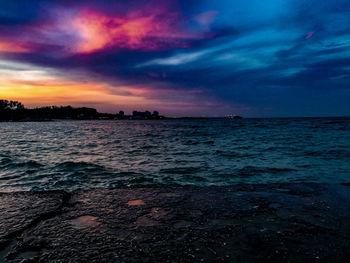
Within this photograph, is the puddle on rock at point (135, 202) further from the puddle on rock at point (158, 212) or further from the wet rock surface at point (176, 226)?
the puddle on rock at point (158, 212)

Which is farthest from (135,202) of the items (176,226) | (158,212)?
(176,226)

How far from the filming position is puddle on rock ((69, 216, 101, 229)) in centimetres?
347

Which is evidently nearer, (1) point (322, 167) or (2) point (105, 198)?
(2) point (105, 198)

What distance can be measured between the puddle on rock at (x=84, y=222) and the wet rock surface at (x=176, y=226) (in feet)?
0.05

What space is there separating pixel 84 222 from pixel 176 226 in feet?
5.17

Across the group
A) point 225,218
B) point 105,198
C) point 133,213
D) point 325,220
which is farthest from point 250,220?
point 105,198

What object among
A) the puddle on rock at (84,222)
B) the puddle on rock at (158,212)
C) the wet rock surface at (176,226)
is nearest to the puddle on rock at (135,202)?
the wet rock surface at (176,226)

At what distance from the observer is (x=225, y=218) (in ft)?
12.4

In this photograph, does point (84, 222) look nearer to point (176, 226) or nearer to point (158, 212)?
point (158, 212)

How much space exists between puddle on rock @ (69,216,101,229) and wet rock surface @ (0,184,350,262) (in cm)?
2

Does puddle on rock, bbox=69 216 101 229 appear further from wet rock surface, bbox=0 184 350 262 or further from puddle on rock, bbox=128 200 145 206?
puddle on rock, bbox=128 200 145 206

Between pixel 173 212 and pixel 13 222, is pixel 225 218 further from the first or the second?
pixel 13 222

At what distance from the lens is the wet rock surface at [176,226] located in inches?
106

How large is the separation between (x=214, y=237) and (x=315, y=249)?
4.30 ft
